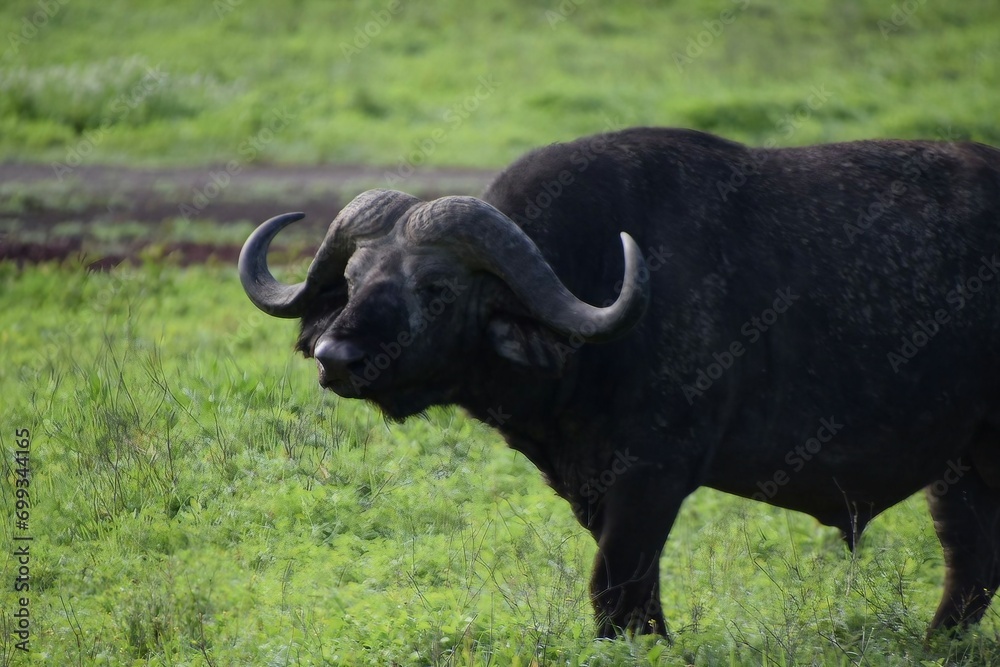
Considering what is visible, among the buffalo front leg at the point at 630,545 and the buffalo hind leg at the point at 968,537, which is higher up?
the buffalo front leg at the point at 630,545

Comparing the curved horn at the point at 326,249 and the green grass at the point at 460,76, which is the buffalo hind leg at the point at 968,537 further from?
the green grass at the point at 460,76

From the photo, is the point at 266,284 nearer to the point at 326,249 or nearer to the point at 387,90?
the point at 326,249

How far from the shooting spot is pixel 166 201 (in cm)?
1712

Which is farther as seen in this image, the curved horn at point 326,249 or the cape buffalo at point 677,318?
the curved horn at point 326,249

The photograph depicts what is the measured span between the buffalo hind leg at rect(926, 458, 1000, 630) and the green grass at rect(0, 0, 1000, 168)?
13642 millimetres

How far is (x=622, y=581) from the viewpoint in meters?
5.20

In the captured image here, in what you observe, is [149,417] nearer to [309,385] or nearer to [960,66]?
[309,385]

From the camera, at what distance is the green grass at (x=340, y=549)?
16.8ft

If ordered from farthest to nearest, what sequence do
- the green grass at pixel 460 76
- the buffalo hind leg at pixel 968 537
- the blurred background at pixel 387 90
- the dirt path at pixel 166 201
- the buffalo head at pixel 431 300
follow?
the green grass at pixel 460 76 → the blurred background at pixel 387 90 → the dirt path at pixel 166 201 → the buffalo hind leg at pixel 968 537 → the buffalo head at pixel 431 300

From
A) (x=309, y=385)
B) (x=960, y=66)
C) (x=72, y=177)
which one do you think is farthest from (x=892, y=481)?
(x=960, y=66)

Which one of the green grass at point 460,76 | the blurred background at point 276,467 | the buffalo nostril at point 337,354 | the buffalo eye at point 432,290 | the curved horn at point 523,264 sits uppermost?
the curved horn at point 523,264

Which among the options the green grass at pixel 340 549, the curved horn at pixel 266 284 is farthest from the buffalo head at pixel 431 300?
the green grass at pixel 340 549

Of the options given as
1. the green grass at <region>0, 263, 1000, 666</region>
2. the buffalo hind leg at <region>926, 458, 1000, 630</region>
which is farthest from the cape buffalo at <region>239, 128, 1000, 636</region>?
the green grass at <region>0, 263, 1000, 666</region>

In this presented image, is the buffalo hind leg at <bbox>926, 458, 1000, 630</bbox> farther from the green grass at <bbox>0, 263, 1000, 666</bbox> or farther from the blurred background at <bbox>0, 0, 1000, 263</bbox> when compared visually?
the blurred background at <bbox>0, 0, 1000, 263</bbox>
